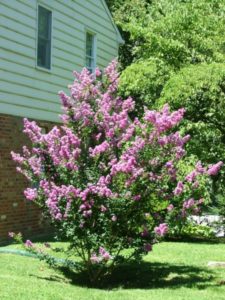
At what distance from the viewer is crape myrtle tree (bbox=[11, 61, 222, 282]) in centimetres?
793

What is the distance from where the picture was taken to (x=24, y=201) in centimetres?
1242

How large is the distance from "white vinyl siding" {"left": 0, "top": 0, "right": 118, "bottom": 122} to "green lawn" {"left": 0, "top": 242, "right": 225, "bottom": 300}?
383 cm

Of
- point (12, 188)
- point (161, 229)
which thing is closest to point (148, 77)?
point (12, 188)

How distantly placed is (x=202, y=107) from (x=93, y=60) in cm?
344

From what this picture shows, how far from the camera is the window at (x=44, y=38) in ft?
43.7

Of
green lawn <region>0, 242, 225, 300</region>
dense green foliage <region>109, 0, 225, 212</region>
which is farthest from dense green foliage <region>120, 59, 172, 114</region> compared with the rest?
green lawn <region>0, 242, 225, 300</region>

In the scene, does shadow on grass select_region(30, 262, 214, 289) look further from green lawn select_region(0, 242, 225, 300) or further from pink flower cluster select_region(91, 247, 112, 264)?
pink flower cluster select_region(91, 247, 112, 264)

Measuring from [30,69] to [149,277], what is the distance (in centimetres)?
588

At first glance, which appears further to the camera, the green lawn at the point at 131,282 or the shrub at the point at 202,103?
the shrub at the point at 202,103

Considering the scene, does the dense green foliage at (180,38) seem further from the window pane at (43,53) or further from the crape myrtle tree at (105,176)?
the crape myrtle tree at (105,176)

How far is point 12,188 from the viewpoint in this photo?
11969 mm

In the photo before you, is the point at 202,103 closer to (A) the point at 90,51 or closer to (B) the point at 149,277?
(A) the point at 90,51

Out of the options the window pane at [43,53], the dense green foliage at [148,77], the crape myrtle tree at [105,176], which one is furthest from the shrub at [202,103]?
the crape myrtle tree at [105,176]

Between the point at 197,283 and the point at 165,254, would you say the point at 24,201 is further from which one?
the point at 197,283
